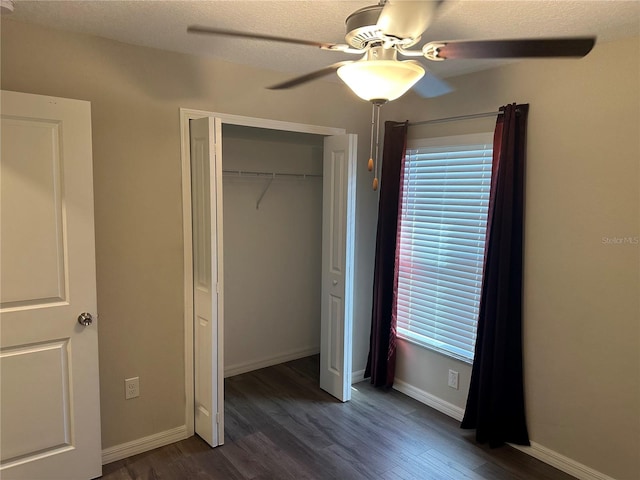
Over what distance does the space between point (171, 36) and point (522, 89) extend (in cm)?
206

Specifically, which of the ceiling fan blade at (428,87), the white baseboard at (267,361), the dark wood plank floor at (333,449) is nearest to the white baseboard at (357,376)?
the dark wood plank floor at (333,449)

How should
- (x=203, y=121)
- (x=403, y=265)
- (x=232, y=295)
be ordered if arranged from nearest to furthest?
(x=203, y=121)
(x=403, y=265)
(x=232, y=295)

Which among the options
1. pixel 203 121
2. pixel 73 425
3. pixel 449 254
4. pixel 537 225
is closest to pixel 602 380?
pixel 537 225

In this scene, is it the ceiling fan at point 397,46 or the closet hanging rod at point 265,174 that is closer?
the ceiling fan at point 397,46

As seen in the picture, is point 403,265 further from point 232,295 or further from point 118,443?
point 118,443

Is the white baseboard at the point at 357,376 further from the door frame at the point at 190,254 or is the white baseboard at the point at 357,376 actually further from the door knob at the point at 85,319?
the door knob at the point at 85,319

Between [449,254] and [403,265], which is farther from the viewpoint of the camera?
[403,265]

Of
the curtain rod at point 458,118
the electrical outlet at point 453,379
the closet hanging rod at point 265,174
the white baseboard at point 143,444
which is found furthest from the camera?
the closet hanging rod at point 265,174

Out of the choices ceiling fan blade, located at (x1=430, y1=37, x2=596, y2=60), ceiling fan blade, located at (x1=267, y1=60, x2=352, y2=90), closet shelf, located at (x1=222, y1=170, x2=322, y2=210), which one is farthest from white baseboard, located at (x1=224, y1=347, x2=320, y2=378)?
ceiling fan blade, located at (x1=430, y1=37, x2=596, y2=60)

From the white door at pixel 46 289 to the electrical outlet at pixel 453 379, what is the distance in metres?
2.32

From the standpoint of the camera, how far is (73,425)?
242cm

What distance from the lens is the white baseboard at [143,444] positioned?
270 centimetres

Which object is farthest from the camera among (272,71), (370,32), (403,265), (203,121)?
(403,265)

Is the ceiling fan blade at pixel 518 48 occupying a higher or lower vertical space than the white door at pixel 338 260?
higher
